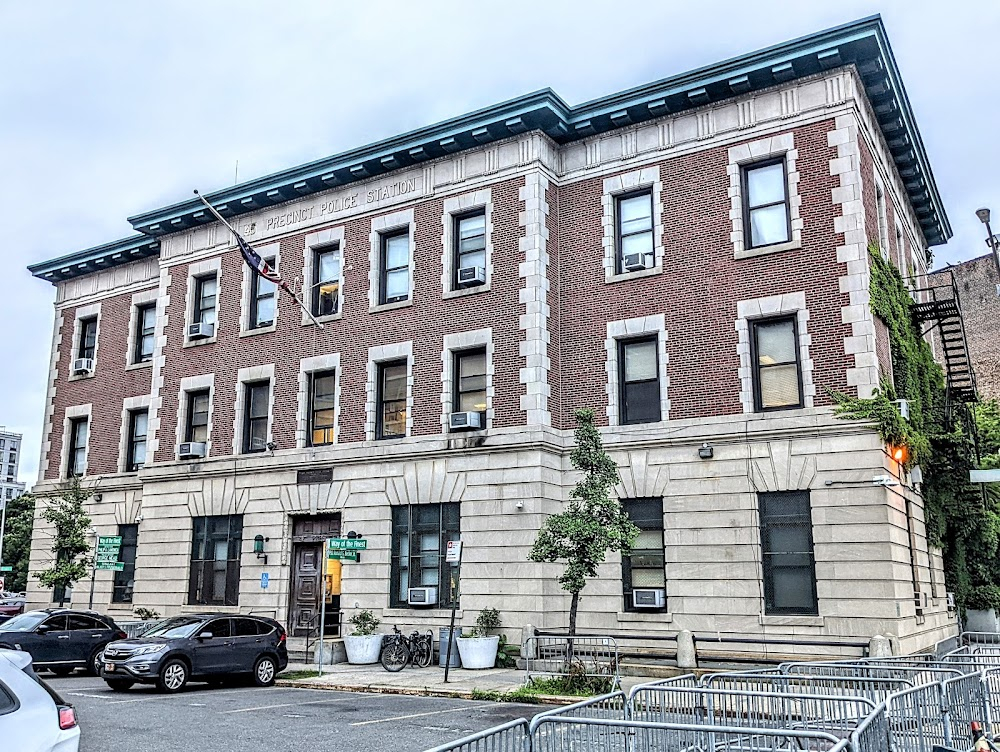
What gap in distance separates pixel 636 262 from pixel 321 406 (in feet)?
35.2

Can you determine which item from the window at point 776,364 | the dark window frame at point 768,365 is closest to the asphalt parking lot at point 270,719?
the dark window frame at point 768,365

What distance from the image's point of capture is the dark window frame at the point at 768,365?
877 inches

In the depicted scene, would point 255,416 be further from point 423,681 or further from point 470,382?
point 423,681

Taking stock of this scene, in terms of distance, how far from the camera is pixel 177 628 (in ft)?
67.7

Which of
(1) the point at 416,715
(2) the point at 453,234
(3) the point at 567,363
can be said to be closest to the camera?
(1) the point at 416,715

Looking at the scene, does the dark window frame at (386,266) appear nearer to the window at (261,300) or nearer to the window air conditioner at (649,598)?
the window at (261,300)

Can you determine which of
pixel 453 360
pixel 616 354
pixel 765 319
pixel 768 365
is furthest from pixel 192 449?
pixel 765 319

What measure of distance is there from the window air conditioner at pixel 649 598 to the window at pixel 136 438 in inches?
795

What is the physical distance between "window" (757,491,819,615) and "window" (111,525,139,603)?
21.6 metres

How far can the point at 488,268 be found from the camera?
26.2 m

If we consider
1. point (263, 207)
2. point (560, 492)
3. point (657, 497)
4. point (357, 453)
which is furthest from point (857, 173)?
point (263, 207)

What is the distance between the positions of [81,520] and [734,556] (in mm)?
21266

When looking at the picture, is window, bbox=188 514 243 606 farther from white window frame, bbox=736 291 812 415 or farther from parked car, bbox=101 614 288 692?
white window frame, bbox=736 291 812 415

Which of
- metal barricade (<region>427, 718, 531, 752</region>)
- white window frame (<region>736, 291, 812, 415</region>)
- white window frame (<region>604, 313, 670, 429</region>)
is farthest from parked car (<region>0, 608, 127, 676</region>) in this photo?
Result: metal barricade (<region>427, 718, 531, 752</region>)
